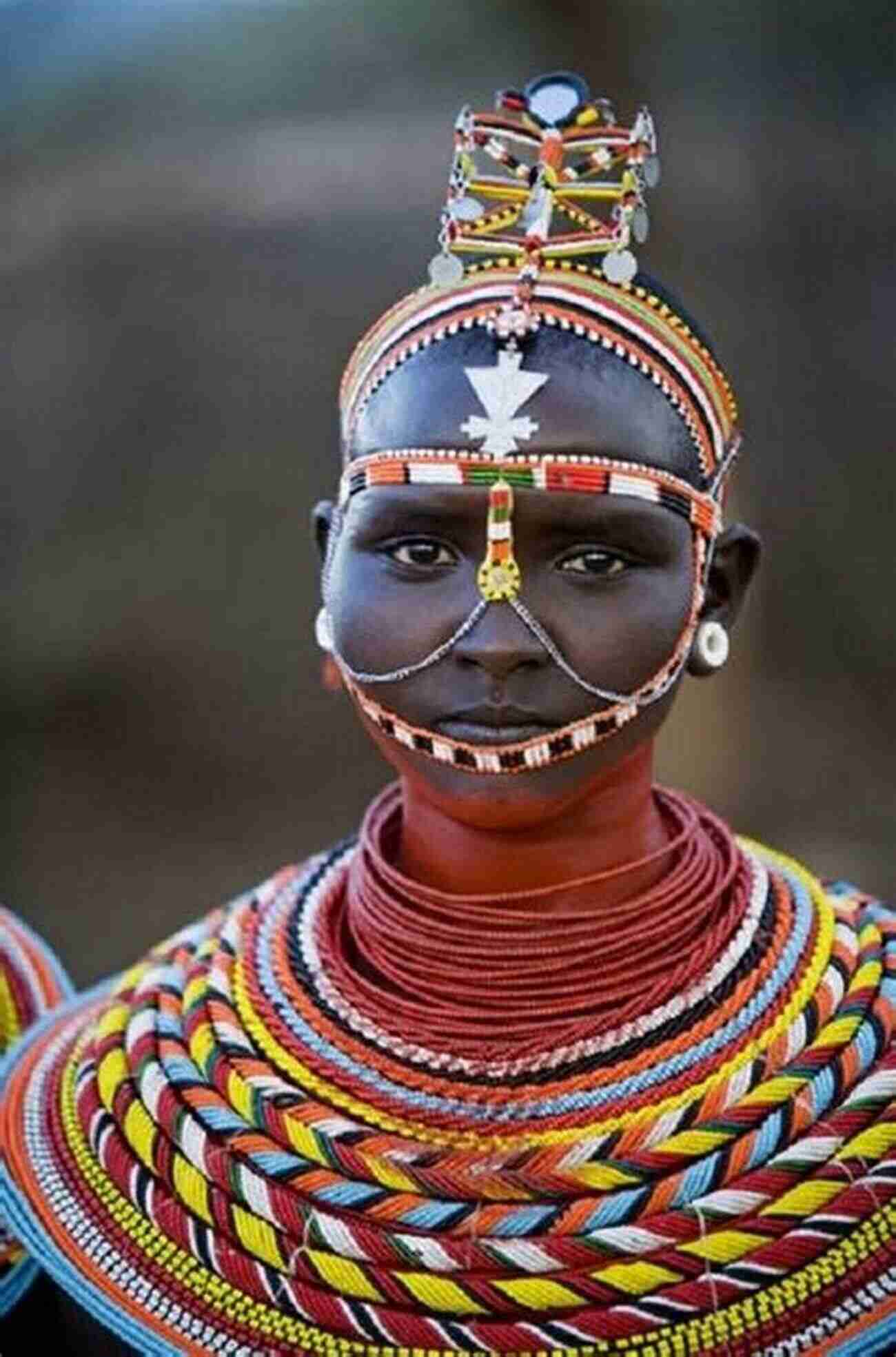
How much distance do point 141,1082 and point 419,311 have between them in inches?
34.9

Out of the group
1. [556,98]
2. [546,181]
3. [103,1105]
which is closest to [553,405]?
[546,181]

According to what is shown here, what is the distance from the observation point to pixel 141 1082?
6.58 ft

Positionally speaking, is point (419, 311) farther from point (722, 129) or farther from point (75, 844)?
point (75, 844)

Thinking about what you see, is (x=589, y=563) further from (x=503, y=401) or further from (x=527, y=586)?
(x=503, y=401)

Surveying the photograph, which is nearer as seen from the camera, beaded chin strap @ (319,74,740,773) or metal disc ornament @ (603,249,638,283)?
beaded chin strap @ (319,74,740,773)

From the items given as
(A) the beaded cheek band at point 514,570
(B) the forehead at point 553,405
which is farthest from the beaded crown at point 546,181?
(A) the beaded cheek band at point 514,570

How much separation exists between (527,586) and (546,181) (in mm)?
457

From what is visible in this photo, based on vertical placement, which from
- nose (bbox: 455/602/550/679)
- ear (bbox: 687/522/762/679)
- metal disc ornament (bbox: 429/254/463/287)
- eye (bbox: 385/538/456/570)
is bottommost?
nose (bbox: 455/602/550/679)

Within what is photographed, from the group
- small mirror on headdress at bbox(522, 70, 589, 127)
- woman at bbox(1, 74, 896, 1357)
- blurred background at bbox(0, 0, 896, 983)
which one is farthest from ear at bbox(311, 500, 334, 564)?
blurred background at bbox(0, 0, 896, 983)

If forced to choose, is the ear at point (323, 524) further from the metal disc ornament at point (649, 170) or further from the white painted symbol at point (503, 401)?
the metal disc ornament at point (649, 170)

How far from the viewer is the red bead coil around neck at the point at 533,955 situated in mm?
1918

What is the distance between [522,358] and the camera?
184 cm

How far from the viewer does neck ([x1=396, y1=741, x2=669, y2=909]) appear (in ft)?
6.41

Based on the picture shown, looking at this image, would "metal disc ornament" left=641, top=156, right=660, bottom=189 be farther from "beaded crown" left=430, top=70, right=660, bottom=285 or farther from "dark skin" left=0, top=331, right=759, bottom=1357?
"dark skin" left=0, top=331, right=759, bottom=1357
